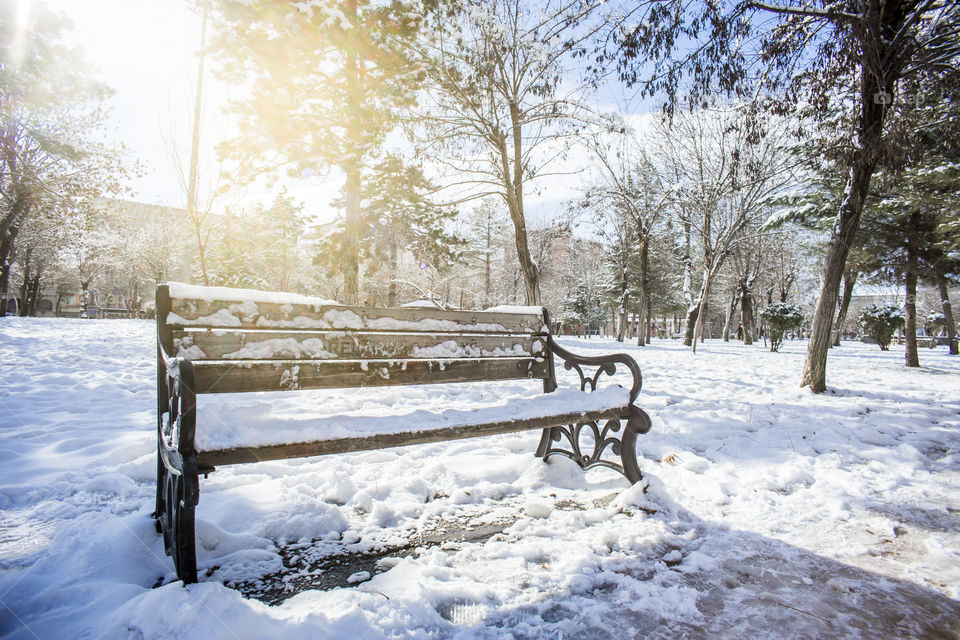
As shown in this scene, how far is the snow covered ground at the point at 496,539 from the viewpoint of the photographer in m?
1.43

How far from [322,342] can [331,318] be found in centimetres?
14

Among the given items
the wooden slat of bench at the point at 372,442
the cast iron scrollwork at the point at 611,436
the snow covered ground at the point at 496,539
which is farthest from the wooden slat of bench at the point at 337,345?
the snow covered ground at the point at 496,539

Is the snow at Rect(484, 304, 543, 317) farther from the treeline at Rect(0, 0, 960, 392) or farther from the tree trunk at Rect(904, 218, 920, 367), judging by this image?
the tree trunk at Rect(904, 218, 920, 367)

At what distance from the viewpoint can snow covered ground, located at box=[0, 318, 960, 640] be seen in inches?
56.4

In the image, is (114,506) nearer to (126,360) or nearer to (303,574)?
(303,574)

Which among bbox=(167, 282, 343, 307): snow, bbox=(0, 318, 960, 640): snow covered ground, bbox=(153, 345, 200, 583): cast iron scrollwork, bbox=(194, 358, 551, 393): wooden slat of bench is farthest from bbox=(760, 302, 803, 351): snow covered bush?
bbox=(153, 345, 200, 583): cast iron scrollwork

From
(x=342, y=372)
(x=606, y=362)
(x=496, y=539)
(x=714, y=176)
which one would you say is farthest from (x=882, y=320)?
(x=342, y=372)

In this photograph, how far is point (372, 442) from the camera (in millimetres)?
1714

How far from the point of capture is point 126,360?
6.79 metres

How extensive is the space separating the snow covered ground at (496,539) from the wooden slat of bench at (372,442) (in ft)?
1.34

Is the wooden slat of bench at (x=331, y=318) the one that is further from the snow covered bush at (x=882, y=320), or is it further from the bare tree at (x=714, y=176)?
the snow covered bush at (x=882, y=320)

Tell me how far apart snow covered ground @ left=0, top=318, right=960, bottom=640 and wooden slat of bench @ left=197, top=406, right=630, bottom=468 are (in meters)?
0.41

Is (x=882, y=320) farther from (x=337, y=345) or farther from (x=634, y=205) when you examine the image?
(x=337, y=345)

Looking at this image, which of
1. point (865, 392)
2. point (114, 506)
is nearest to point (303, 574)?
point (114, 506)
